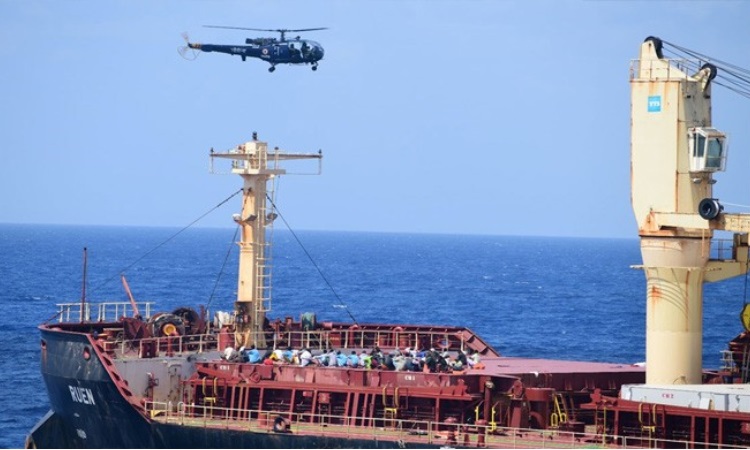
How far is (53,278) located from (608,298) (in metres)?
59.9

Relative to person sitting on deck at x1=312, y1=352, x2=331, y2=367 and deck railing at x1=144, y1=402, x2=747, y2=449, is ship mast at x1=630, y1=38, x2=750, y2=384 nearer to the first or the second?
deck railing at x1=144, y1=402, x2=747, y2=449

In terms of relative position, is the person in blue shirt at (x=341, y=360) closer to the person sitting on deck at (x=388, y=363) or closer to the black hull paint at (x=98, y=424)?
the person sitting on deck at (x=388, y=363)

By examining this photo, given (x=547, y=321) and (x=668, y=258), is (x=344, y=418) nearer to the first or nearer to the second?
(x=668, y=258)

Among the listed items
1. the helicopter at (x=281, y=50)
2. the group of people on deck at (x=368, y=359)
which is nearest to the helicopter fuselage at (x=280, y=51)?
the helicopter at (x=281, y=50)

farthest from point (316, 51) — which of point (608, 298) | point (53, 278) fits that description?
point (53, 278)

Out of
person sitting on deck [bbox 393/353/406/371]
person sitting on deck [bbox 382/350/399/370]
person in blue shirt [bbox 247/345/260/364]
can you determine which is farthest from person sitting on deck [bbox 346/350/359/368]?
person in blue shirt [bbox 247/345/260/364]

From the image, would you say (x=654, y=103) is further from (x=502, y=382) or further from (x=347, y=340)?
(x=347, y=340)

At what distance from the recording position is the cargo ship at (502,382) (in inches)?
1686

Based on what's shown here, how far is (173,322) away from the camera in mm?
52781

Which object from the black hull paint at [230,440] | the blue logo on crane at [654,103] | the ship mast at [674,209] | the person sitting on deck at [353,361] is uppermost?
the blue logo on crane at [654,103]

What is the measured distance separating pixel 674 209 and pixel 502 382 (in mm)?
7434

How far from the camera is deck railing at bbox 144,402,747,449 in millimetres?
42000

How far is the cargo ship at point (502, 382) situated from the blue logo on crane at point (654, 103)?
43mm

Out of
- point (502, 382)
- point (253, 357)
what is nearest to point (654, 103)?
point (502, 382)
